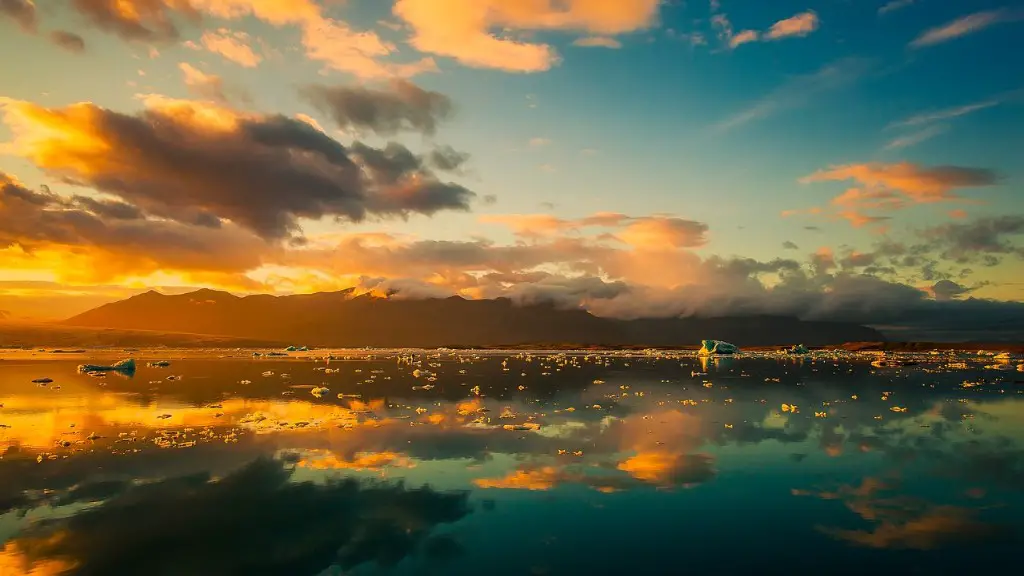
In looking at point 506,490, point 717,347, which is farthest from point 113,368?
point 717,347

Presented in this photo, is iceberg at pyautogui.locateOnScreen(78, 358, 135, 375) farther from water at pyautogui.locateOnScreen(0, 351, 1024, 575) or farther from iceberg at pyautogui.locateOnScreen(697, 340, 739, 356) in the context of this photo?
iceberg at pyautogui.locateOnScreen(697, 340, 739, 356)

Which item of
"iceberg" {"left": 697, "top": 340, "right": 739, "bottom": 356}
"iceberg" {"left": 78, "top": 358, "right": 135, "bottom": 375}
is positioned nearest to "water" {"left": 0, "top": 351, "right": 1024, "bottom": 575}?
"iceberg" {"left": 78, "top": 358, "right": 135, "bottom": 375}

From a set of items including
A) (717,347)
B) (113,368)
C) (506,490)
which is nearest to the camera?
(506,490)

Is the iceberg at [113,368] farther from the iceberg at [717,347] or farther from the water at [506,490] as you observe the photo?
the iceberg at [717,347]

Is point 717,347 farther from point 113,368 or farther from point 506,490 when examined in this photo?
point 506,490

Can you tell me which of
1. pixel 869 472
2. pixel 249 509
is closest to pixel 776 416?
pixel 869 472

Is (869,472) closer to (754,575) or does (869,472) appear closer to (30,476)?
(754,575)

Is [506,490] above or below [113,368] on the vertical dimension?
below

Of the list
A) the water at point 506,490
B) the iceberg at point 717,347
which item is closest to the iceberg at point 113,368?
the water at point 506,490
